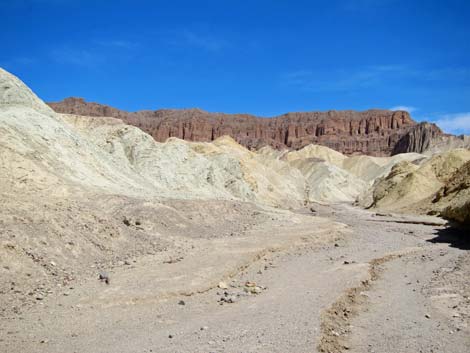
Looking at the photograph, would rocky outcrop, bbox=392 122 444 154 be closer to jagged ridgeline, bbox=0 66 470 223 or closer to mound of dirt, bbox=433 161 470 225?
jagged ridgeline, bbox=0 66 470 223

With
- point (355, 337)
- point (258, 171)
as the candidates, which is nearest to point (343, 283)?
point (355, 337)

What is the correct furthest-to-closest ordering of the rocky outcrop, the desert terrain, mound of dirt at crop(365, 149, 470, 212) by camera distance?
the rocky outcrop, mound of dirt at crop(365, 149, 470, 212), the desert terrain

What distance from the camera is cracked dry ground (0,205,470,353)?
32.9 ft

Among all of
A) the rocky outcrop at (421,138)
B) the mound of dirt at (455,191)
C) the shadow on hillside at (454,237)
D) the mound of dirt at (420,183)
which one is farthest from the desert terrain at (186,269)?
the rocky outcrop at (421,138)

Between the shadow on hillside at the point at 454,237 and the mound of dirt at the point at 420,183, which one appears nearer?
the shadow on hillside at the point at 454,237

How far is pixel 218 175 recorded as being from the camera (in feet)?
171

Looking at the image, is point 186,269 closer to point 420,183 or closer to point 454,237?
point 454,237

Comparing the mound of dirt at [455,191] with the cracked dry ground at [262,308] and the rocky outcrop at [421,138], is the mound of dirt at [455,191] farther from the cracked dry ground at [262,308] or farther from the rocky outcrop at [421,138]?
the rocky outcrop at [421,138]

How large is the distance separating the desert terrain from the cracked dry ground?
5cm

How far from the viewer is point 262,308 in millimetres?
12523

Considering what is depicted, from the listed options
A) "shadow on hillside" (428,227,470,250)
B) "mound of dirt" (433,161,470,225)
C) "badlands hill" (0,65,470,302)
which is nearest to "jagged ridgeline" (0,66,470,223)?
"badlands hill" (0,65,470,302)

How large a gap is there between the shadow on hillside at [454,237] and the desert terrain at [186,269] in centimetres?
15

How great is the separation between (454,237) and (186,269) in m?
18.5

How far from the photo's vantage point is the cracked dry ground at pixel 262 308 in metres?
10.0
